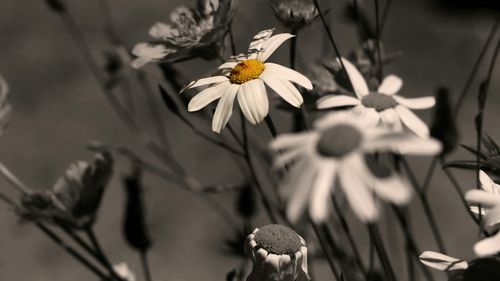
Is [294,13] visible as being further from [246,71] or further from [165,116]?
[165,116]

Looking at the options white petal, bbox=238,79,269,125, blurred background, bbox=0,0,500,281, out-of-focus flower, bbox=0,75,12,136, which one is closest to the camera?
white petal, bbox=238,79,269,125

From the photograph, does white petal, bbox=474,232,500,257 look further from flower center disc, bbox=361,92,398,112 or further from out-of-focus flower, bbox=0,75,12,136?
out-of-focus flower, bbox=0,75,12,136

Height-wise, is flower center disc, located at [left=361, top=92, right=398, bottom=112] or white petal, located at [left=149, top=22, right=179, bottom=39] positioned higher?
white petal, located at [left=149, top=22, right=179, bottom=39]

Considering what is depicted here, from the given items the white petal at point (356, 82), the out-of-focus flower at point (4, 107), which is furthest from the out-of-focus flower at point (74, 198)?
the white petal at point (356, 82)

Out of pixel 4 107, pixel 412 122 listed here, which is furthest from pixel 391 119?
pixel 4 107

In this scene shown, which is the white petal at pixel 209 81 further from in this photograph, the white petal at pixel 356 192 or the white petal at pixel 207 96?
the white petal at pixel 356 192

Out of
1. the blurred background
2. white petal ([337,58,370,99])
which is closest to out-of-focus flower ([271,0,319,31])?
white petal ([337,58,370,99])
